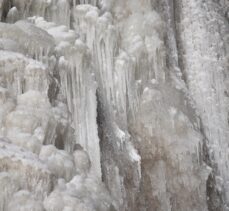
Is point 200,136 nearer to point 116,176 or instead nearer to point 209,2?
point 116,176

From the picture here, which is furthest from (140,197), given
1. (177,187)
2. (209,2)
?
(209,2)

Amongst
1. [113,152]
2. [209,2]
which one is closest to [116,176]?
[113,152]

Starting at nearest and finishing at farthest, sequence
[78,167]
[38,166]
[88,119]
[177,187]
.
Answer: [38,166], [78,167], [88,119], [177,187]

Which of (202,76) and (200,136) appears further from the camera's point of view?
(202,76)

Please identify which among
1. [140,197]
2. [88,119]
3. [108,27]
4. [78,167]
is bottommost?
[140,197]

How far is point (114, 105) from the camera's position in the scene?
315 inches

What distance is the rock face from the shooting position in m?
4.80

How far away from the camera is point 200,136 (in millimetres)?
8500

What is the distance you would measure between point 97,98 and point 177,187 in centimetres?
187

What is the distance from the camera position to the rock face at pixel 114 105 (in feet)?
15.7

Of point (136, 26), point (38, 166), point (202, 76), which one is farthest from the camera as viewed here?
point (202, 76)

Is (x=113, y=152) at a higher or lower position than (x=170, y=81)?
lower

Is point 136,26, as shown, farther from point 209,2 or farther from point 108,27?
point 209,2

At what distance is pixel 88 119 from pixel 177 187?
2083mm
